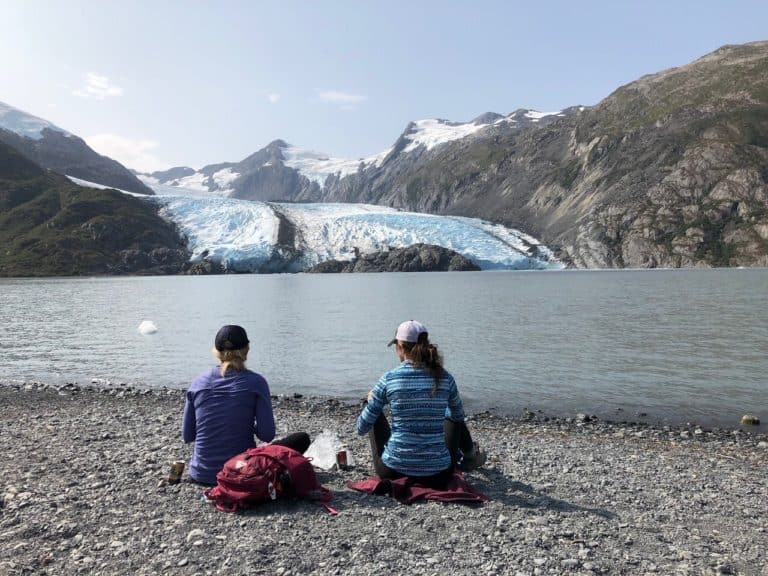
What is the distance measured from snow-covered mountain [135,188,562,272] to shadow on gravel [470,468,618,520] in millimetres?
127954

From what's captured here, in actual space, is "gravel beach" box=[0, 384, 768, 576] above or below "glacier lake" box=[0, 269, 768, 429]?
above

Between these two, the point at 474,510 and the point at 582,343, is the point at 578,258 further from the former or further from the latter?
the point at 474,510

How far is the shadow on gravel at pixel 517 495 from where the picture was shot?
8.31 metres

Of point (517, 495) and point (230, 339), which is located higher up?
point (230, 339)

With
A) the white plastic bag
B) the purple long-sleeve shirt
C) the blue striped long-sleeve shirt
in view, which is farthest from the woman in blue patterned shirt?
the white plastic bag

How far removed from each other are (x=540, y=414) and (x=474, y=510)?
395 inches

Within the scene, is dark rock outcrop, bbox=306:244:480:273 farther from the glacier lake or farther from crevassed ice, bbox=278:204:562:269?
the glacier lake

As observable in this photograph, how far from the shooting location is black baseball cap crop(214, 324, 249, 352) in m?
7.79

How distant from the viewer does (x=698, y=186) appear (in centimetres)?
14825

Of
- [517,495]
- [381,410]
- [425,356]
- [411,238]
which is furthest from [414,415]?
[411,238]

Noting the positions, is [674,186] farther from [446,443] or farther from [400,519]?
[400,519]

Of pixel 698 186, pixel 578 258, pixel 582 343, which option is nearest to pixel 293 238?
pixel 578 258

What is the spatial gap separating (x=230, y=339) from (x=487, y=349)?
22.6m

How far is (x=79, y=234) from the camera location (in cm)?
14212
